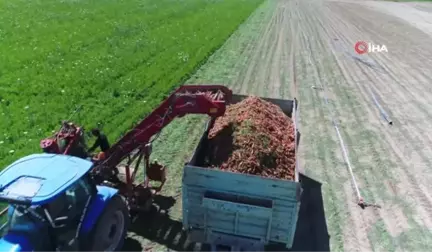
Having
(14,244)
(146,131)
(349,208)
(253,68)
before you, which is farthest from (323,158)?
(253,68)

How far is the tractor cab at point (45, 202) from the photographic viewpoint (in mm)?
6066

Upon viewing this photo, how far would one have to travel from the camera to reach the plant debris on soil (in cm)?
837

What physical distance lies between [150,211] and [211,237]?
2048mm

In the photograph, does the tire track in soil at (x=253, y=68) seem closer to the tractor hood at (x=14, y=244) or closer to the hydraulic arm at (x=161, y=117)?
→ the hydraulic arm at (x=161, y=117)

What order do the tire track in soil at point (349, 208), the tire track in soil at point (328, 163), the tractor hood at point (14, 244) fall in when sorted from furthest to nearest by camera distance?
the tire track in soil at point (328, 163)
the tire track in soil at point (349, 208)
the tractor hood at point (14, 244)

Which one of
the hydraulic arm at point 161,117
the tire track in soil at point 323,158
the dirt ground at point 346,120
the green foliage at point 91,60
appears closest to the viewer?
the hydraulic arm at point 161,117

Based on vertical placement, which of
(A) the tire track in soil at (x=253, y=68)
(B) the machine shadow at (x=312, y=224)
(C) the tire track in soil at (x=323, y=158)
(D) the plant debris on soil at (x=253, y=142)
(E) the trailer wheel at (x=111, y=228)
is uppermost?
(D) the plant debris on soil at (x=253, y=142)

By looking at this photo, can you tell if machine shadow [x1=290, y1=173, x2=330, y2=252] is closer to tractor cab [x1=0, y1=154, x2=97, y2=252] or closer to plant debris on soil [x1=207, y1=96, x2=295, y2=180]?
plant debris on soil [x1=207, y1=96, x2=295, y2=180]

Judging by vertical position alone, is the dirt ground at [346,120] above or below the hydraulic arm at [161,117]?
below

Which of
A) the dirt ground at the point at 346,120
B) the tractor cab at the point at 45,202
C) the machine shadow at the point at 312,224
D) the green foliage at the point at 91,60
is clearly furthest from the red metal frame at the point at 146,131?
the green foliage at the point at 91,60

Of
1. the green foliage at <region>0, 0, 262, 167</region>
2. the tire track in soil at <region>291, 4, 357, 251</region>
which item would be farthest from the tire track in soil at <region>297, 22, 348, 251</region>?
the green foliage at <region>0, 0, 262, 167</region>

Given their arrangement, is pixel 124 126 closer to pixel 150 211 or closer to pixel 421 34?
pixel 150 211

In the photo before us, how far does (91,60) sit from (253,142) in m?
12.4

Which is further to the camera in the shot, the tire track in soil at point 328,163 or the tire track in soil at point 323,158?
the tire track in soil at point 323,158
